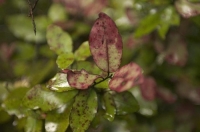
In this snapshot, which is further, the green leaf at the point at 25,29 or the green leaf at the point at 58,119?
the green leaf at the point at 25,29

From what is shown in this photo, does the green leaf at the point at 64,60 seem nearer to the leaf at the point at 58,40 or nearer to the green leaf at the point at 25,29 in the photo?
the leaf at the point at 58,40

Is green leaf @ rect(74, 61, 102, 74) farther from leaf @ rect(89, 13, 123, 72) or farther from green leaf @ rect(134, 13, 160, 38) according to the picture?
green leaf @ rect(134, 13, 160, 38)

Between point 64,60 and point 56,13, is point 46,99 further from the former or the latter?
point 56,13

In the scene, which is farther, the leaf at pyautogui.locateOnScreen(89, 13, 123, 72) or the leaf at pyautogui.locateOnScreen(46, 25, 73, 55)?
the leaf at pyautogui.locateOnScreen(46, 25, 73, 55)

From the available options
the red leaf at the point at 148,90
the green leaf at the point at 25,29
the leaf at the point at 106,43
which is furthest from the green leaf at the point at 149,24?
the green leaf at the point at 25,29

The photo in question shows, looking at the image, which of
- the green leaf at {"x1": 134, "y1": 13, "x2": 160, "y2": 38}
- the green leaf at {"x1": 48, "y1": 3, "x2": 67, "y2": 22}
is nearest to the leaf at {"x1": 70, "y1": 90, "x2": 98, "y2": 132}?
Answer: the green leaf at {"x1": 134, "y1": 13, "x2": 160, "y2": 38}

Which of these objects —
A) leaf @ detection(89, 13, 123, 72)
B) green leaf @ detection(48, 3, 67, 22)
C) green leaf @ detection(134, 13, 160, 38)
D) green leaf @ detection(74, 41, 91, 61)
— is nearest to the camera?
leaf @ detection(89, 13, 123, 72)

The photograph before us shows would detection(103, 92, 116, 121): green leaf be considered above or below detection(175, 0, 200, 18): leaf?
below
